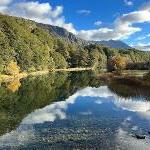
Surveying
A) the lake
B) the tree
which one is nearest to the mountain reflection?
the lake

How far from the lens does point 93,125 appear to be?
45.6 m

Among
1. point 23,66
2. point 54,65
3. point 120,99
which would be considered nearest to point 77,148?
point 120,99

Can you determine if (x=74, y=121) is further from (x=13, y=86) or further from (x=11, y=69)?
(x=11, y=69)

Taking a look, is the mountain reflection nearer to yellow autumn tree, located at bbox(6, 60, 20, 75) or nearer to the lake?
the lake

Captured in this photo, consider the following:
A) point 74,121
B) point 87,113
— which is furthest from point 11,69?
point 74,121

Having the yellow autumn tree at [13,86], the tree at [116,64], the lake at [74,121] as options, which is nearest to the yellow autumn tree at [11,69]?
the yellow autumn tree at [13,86]

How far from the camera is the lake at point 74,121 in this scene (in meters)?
36.5

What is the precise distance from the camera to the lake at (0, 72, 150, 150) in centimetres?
3653

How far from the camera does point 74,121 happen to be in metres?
48.2

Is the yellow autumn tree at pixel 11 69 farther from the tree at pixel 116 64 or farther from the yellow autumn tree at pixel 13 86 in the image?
the tree at pixel 116 64

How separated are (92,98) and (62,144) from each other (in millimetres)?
38761

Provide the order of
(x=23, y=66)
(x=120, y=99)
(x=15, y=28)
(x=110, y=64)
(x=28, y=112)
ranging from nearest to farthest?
(x=28, y=112)
(x=120, y=99)
(x=23, y=66)
(x=15, y=28)
(x=110, y=64)

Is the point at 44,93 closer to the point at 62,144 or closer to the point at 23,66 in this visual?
the point at 62,144

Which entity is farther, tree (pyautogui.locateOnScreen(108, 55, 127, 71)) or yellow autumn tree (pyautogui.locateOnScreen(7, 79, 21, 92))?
tree (pyautogui.locateOnScreen(108, 55, 127, 71))
